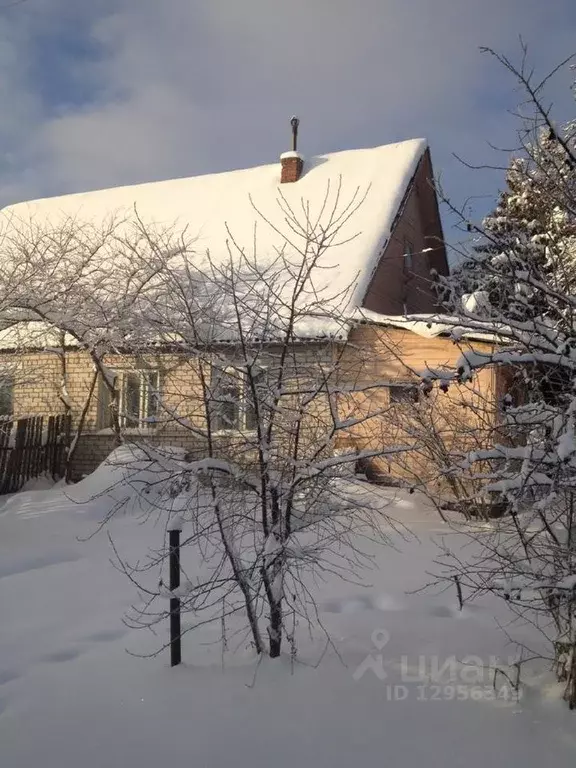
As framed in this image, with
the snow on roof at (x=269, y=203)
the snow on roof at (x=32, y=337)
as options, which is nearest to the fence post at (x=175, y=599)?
the snow on roof at (x=269, y=203)

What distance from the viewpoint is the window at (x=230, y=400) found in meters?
3.58

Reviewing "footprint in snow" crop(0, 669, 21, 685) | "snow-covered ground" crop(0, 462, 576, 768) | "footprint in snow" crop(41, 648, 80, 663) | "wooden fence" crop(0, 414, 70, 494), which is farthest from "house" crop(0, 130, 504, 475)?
"footprint in snow" crop(0, 669, 21, 685)

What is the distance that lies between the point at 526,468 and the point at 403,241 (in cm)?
1141

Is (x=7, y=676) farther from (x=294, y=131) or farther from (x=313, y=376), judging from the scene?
(x=294, y=131)

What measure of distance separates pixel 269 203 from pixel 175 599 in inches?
460

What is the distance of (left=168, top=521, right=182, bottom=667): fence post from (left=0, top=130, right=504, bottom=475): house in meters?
3.40

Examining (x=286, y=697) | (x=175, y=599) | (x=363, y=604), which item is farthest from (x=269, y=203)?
(x=286, y=697)

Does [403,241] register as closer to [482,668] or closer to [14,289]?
[14,289]

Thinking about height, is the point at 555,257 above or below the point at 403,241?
below

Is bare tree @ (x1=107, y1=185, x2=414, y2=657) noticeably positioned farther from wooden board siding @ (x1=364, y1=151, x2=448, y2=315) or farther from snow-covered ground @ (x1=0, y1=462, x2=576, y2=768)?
wooden board siding @ (x1=364, y1=151, x2=448, y2=315)

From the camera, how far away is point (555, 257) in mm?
3637

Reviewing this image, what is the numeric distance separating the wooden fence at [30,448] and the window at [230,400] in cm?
701

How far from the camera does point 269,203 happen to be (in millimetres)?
13938

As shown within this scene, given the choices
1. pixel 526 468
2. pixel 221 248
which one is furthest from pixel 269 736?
pixel 221 248
